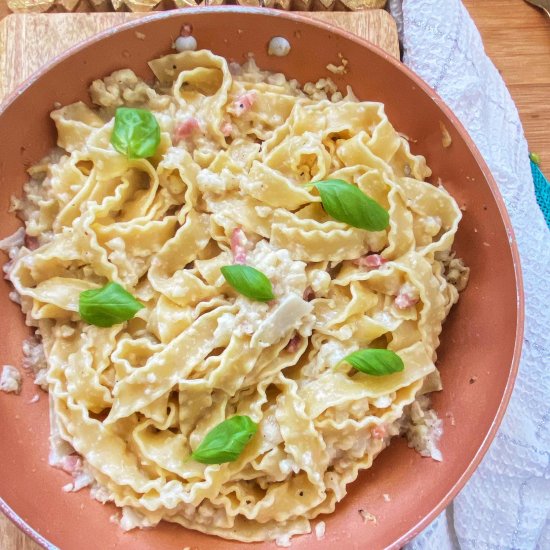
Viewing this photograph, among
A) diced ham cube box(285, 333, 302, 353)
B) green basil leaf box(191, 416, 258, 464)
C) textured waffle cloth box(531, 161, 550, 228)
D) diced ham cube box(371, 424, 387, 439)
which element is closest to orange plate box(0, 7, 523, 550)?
diced ham cube box(371, 424, 387, 439)

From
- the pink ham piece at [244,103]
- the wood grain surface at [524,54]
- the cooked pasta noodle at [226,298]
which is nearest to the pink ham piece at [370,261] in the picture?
the cooked pasta noodle at [226,298]

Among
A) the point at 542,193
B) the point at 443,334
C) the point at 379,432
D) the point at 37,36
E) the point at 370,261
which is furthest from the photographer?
the point at 542,193

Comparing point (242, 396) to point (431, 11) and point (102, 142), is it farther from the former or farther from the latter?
point (431, 11)

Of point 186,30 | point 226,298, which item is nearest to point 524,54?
point 186,30

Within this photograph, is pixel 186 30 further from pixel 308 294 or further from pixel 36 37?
pixel 308 294

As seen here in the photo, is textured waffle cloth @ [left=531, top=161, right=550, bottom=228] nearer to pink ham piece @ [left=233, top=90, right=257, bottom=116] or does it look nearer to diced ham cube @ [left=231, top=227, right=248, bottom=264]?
pink ham piece @ [left=233, top=90, right=257, bottom=116]

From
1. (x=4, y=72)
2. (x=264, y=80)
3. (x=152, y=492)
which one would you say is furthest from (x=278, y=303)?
(x=4, y=72)

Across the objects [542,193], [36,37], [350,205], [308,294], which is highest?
[36,37]
